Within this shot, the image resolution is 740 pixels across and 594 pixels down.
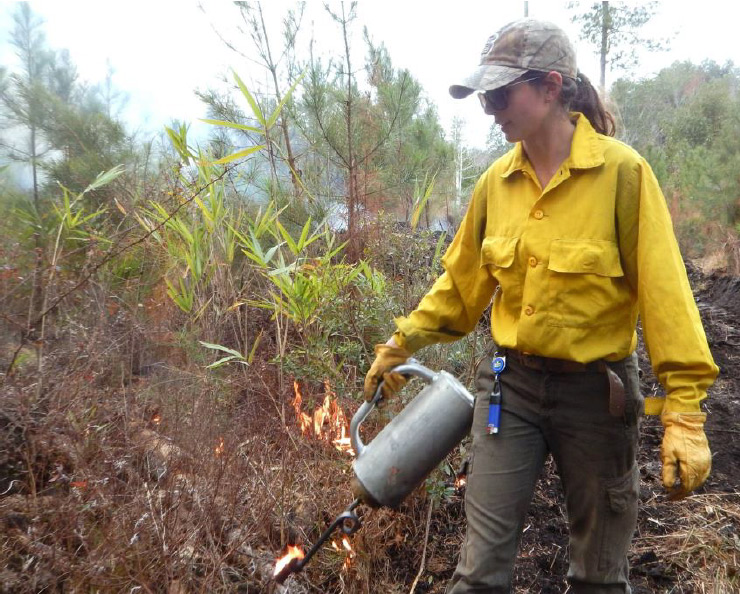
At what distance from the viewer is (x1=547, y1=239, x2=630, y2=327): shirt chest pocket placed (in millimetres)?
1598

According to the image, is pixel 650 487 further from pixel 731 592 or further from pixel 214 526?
pixel 214 526

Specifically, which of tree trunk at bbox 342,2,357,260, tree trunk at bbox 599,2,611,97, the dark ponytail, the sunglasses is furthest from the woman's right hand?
tree trunk at bbox 599,2,611,97

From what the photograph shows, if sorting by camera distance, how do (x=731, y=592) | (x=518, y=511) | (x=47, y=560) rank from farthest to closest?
(x=731, y=592) < (x=47, y=560) < (x=518, y=511)

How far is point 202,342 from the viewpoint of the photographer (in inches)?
134

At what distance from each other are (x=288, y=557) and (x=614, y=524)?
1202 mm

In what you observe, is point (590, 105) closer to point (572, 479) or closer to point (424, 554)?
point (572, 479)

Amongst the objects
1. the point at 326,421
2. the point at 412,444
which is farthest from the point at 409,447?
the point at 326,421

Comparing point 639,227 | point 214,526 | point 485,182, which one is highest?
point 485,182

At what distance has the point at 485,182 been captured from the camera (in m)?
1.93

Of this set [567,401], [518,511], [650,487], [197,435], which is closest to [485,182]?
[567,401]

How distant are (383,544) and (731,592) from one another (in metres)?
1.32

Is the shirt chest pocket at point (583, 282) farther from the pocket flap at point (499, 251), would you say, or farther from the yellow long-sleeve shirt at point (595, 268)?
the pocket flap at point (499, 251)

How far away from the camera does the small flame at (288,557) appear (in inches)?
85.0

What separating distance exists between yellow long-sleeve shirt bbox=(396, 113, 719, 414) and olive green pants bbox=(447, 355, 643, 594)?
0.10 metres
